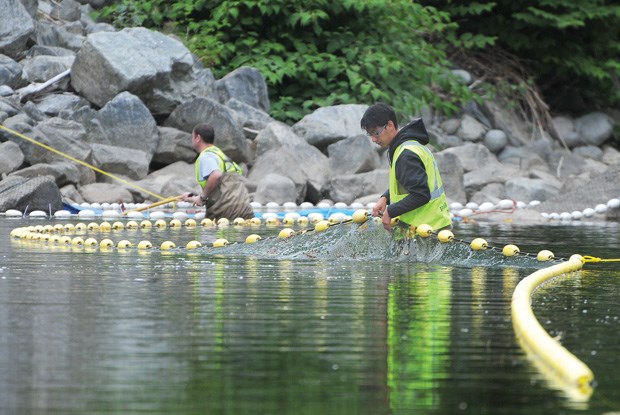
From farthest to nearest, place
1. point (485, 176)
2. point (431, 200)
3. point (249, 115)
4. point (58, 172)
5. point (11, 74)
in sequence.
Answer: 1. point (249, 115)
2. point (485, 176)
3. point (11, 74)
4. point (58, 172)
5. point (431, 200)

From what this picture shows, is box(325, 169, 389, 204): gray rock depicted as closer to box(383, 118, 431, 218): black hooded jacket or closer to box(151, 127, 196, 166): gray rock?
box(151, 127, 196, 166): gray rock

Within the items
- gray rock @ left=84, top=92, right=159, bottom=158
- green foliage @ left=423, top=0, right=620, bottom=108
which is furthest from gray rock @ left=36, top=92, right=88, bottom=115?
green foliage @ left=423, top=0, right=620, bottom=108

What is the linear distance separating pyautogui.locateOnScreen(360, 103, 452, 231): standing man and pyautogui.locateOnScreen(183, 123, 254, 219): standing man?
5.28 metres

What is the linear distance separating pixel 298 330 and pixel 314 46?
23.2 meters

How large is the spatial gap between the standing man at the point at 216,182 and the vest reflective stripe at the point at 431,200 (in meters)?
5.28

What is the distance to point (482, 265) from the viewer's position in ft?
38.6

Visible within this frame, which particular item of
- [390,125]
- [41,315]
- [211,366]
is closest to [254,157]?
[390,125]

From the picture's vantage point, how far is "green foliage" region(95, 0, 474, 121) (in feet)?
96.4

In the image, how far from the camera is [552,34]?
35.0m

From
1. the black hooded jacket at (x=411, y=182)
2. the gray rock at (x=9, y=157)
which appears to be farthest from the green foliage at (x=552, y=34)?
the black hooded jacket at (x=411, y=182)

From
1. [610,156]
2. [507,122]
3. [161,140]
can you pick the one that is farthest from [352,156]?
[610,156]

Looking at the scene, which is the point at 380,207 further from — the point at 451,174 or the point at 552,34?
the point at 552,34

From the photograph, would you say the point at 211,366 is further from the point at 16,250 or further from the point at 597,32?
the point at 597,32

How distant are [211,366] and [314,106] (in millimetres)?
23768
